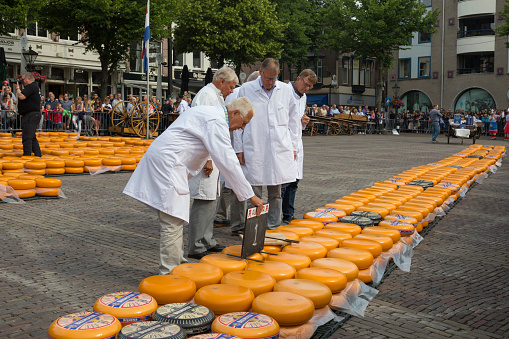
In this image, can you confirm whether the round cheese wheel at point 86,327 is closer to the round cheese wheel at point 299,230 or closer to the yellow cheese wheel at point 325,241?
the yellow cheese wheel at point 325,241

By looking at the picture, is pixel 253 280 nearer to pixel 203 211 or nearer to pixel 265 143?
pixel 203 211

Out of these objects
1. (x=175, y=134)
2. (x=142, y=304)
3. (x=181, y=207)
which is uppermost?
(x=175, y=134)

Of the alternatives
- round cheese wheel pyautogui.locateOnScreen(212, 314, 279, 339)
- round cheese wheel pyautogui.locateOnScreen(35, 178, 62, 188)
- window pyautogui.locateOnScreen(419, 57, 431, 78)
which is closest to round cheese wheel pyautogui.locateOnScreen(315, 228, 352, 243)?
round cheese wheel pyautogui.locateOnScreen(212, 314, 279, 339)

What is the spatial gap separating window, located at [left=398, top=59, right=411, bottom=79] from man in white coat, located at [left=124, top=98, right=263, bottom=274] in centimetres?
4783

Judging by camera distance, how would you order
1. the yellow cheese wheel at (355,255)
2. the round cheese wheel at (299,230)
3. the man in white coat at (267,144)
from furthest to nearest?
the man in white coat at (267,144) → the round cheese wheel at (299,230) → the yellow cheese wheel at (355,255)

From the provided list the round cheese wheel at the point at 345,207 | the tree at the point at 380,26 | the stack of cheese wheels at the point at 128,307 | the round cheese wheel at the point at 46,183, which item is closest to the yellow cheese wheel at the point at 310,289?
the stack of cheese wheels at the point at 128,307

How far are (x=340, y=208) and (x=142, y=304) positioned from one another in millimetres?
3728

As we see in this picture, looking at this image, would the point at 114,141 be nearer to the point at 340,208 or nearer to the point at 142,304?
the point at 340,208

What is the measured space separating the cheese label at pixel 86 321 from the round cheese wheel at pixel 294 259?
1645mm

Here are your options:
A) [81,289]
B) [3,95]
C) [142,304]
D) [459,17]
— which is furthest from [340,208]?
[459,17]

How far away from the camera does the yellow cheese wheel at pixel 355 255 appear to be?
14.4ft

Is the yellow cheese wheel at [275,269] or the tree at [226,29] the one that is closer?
the yellow cheese wheel at [275,269]

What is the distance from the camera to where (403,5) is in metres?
39.8

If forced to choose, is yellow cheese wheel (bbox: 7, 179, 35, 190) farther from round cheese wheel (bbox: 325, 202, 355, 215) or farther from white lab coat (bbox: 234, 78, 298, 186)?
round cheese wheel (bbox: 325, 202, 355, 215)
